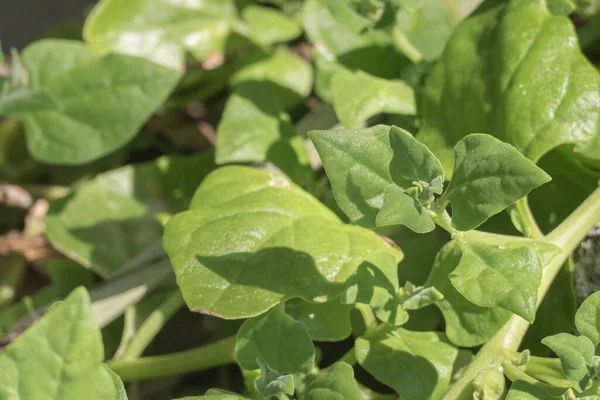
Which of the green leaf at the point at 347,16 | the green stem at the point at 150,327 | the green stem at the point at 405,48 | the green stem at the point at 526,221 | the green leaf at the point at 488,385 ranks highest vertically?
the green leaf at the point at 347,16

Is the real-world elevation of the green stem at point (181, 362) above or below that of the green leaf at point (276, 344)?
below

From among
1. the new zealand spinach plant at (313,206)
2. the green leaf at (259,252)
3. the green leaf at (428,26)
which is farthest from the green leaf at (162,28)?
the green leaf at (259,252)

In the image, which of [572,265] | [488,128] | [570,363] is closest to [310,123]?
[488,128]

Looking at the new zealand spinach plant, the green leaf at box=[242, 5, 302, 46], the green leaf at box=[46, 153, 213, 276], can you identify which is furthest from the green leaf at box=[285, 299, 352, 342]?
the green leaf at box=[242, 5, 302, 46]

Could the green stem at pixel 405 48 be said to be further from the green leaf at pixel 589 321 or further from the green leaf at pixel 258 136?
the green leaf at pixel 589 321

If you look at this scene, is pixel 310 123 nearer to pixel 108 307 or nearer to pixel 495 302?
pixel 108 307

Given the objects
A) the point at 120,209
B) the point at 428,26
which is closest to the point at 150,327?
the point at 120,209

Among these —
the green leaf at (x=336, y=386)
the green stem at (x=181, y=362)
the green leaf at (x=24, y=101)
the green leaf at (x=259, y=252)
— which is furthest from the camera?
the green leaf at (x=24, y=101)

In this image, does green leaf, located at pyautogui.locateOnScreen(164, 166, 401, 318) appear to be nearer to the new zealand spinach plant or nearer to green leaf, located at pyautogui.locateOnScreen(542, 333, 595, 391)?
the new zealand spinach plant
